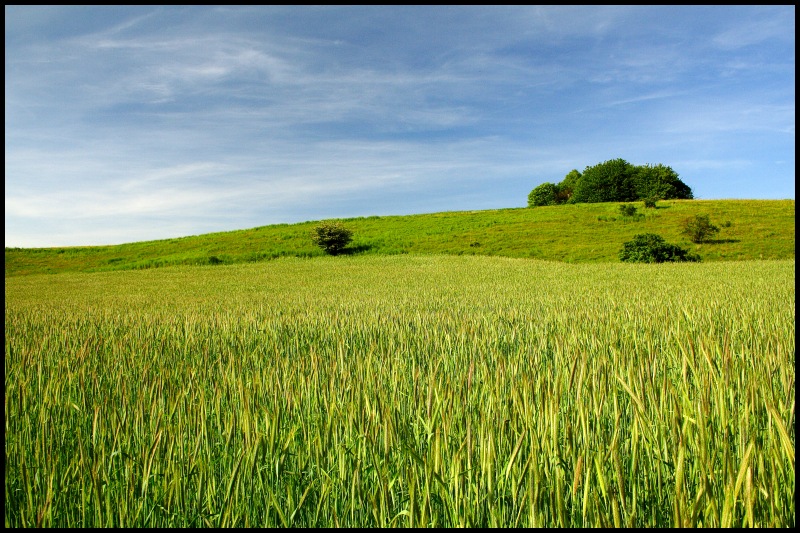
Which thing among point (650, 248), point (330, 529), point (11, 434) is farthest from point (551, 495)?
point (650, 248)

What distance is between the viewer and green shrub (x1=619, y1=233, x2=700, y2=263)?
2808 centimetres

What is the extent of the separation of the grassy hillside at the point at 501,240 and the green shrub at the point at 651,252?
201 centimetres

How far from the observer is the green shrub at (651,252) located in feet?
92.1

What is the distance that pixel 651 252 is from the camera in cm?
2814

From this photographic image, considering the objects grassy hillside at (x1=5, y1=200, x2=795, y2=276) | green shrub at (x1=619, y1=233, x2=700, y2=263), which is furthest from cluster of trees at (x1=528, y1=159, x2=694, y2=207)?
green shrub at (x1=619, y1=233, x2=700, y2=263)

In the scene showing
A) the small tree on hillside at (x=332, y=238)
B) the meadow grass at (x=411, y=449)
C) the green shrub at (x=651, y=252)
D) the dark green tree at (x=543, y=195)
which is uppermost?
the dark green tree at (x=543, y=195)

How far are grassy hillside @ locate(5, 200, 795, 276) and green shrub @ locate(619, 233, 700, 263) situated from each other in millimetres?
2012

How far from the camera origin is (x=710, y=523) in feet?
4.50

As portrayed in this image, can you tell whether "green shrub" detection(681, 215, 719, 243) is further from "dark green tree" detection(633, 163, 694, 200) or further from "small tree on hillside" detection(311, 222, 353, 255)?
"dark green tree" detection(633, 163, 694, 200)

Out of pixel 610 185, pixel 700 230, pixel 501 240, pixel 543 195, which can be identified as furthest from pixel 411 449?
pixel 543 195

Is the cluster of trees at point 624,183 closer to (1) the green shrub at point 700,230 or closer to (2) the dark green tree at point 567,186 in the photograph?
(2) the dark green tree at point 567,186

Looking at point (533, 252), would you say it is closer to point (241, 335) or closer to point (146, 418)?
point (241, 335)

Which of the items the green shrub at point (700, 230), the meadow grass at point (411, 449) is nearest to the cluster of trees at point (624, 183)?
the green shrub at point (700, 230)

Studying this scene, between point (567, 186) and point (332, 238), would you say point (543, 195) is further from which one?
point (332, 238)
